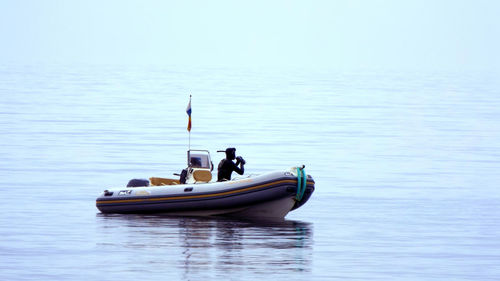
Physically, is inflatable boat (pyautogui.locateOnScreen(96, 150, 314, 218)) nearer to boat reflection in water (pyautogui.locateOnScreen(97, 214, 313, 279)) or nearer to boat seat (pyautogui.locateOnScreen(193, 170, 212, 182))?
boat seat (pyautogui.locateOnScreen(193, 170, 212, 182))

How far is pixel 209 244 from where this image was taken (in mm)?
26891

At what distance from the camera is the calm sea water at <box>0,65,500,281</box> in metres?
24.4

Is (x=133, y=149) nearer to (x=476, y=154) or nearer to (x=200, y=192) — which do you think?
(x=476, y=154)

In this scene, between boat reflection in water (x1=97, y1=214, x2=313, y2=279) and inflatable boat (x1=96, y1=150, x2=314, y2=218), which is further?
inflatable boat (x1=96, y1=150, x2=314, y2=218)

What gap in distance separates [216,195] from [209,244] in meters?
3.52

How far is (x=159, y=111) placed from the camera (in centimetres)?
9212

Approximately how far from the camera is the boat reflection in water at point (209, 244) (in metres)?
23.9

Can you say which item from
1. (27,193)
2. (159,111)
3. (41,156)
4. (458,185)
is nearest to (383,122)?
(159,111)

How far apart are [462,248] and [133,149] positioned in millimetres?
28399

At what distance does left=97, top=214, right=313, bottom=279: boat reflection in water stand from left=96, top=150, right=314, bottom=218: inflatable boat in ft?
0.91

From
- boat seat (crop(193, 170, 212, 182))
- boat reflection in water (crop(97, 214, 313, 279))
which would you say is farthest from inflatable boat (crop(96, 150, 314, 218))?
boat reflection in water (crop(97, 214, 313, 279))

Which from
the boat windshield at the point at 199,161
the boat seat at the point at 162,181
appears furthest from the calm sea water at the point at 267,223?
the boat windshield at the point at 199,161

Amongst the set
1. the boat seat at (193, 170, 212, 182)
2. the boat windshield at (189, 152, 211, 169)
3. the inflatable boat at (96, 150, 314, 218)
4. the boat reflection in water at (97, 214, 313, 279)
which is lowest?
the boat reflection in water at (97, 214, 313, 279)

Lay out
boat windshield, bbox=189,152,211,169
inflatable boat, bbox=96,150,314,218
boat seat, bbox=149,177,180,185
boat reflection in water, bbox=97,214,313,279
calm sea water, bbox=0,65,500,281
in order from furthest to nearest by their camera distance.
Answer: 1. boat seat, bbox=149,177,180,185
2. boat windshield, bbox=189,152,211,169
3. inflatable boat, bbox=96,150,314,218
4. calm sea water, bbox=0,65,500,281
5. boat reflection in water, bbox=97,214,313,279
